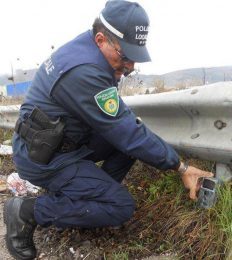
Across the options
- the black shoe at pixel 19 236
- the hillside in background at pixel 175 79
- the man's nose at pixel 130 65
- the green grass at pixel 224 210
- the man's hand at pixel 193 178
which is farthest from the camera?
the hillside in background at pixel 175 79

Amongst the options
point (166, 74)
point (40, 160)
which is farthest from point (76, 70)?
point (166, 74)

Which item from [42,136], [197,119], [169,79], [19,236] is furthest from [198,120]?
[169,79]

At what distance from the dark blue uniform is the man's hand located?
0.10 metres

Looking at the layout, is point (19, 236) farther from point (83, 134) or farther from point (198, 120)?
point (198, 120)

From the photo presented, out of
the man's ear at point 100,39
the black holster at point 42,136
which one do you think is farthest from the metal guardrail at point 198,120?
the black holster at point 42,136

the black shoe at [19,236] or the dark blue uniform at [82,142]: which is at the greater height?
the dark blue uniform at [82,142]

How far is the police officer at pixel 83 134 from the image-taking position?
282 cm

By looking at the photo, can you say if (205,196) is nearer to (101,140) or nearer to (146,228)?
(146,228)

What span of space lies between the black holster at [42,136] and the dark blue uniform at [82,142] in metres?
0.04

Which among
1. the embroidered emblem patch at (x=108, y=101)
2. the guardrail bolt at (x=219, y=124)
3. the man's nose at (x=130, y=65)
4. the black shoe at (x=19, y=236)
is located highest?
the man's nose at (x=130, y=65)

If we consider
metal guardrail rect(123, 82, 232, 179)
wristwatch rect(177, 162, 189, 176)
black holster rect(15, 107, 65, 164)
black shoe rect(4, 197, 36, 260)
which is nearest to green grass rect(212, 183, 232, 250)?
metal guardrail rect(123, 82, 232, 179)

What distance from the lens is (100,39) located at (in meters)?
2.92

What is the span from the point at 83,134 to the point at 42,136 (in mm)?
289

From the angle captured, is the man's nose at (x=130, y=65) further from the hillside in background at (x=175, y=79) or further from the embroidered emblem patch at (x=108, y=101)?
the hillside in background at (x=175, y=79)
